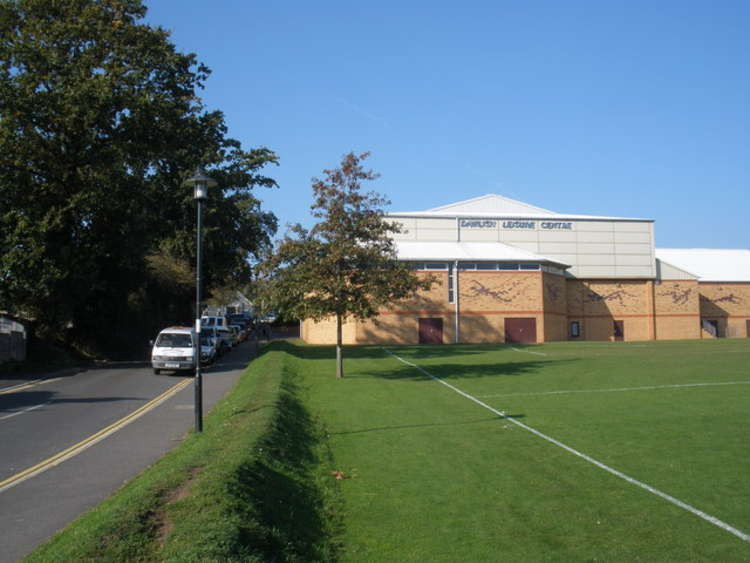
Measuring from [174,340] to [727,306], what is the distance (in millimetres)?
54930

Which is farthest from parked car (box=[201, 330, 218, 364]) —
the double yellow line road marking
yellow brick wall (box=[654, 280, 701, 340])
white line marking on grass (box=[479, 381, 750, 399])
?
yellow brick wall (box=[654, 280, 701, 340])

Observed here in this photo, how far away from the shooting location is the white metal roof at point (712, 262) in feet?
208

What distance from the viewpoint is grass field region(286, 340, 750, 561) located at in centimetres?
649

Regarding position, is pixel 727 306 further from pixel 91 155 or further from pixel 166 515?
pixel 166 515

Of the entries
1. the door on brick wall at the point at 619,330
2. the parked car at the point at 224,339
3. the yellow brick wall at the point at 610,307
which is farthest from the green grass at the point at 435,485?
the door on brick wall at the point at 619,330

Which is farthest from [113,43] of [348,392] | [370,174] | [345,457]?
[345,457]

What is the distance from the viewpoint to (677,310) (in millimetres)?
56969

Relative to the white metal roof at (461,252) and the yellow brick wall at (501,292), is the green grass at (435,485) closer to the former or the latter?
the yellow brick wall at (501,292)

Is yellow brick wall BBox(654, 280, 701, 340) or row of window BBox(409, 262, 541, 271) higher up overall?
row of window BBox(409, 262, 541, 271)

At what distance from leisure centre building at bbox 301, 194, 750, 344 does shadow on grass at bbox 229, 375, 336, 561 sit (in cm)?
3535

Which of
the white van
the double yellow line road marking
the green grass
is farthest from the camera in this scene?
the white van

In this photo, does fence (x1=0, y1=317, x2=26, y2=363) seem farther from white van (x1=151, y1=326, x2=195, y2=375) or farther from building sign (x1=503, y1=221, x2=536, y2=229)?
building sign (x1=503, y1=221, x2=536, y2=229)

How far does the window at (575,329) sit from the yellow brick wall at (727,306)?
14629mm

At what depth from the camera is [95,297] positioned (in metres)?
32.3
